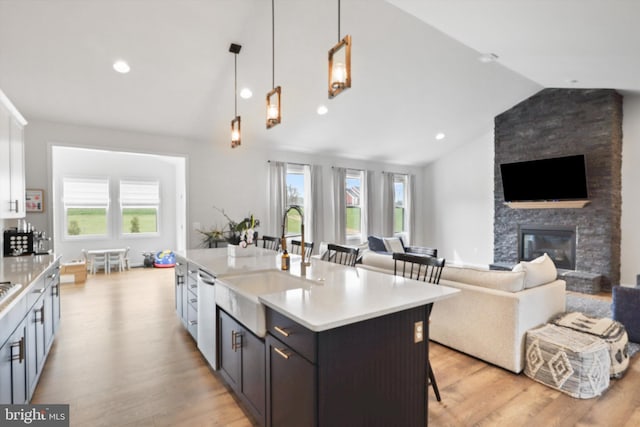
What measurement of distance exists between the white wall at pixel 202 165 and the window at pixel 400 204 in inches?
92.0

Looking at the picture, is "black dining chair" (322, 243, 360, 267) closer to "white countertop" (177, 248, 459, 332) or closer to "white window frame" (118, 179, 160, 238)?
"white countertop" (177, 248, 459, 332)

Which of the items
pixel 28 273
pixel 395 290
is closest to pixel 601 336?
pixel 395 290

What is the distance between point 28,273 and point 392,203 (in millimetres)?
7797

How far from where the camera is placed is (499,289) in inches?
111

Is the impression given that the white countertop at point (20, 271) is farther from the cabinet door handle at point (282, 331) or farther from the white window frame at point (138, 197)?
the white window frame at point (138, 197)

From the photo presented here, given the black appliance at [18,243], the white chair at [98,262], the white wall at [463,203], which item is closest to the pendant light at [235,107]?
the black appliance at [18,243]

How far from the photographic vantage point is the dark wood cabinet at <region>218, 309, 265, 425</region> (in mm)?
1909

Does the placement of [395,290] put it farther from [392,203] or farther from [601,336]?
[392,203]

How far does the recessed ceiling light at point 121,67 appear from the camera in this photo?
13.6 feet

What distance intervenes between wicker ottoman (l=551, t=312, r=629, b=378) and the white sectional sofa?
173 mm

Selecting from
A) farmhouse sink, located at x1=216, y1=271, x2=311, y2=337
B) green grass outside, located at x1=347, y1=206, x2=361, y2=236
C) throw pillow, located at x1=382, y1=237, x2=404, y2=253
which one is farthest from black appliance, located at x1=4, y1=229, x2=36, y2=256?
green grass outside, located at x1=347, y1=206, x2=361, y2=236

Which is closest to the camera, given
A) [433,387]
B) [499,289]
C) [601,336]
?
[433,387]

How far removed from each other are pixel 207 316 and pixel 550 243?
6764 millimetres

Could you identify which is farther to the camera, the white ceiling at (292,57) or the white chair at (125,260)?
the white chair at (125,260)
